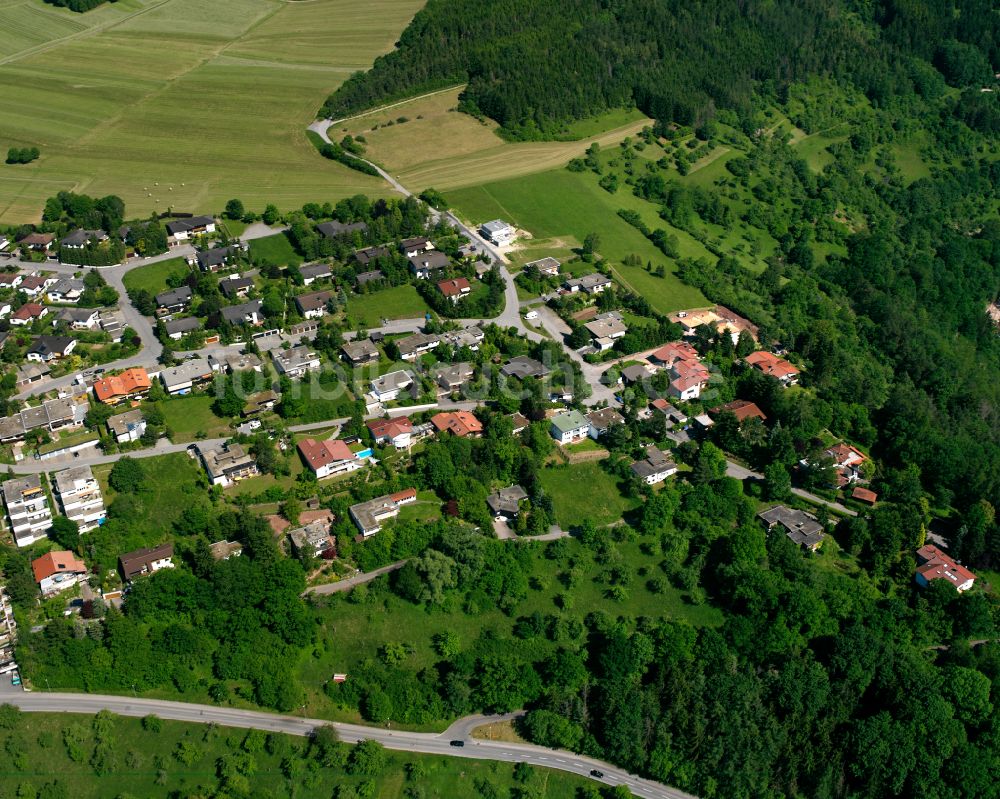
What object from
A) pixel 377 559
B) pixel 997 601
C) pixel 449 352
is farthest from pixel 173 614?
pixel 997 601

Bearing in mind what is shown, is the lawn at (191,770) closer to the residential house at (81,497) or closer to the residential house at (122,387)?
the residential house at (81,497)

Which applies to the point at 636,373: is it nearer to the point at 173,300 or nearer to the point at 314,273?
the point at 314,273

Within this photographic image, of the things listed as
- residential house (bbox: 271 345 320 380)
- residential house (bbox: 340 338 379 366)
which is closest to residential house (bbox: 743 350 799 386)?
residential house (bbox: 340 338 379 366)

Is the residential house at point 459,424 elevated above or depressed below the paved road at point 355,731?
above

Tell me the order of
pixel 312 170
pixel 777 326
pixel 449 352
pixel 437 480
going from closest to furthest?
pixel 437 480 < pixel 449 352 < pixel 777 326 < pixel 312 170

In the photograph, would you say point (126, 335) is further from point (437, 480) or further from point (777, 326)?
point (777, 326)

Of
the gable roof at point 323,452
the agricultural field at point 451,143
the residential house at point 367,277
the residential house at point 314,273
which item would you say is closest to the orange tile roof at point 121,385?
the gable roof at point 323,452

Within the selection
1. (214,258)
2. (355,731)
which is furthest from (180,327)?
(355,731)

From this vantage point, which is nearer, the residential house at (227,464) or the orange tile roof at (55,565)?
the orange tile roof at (55,565)
